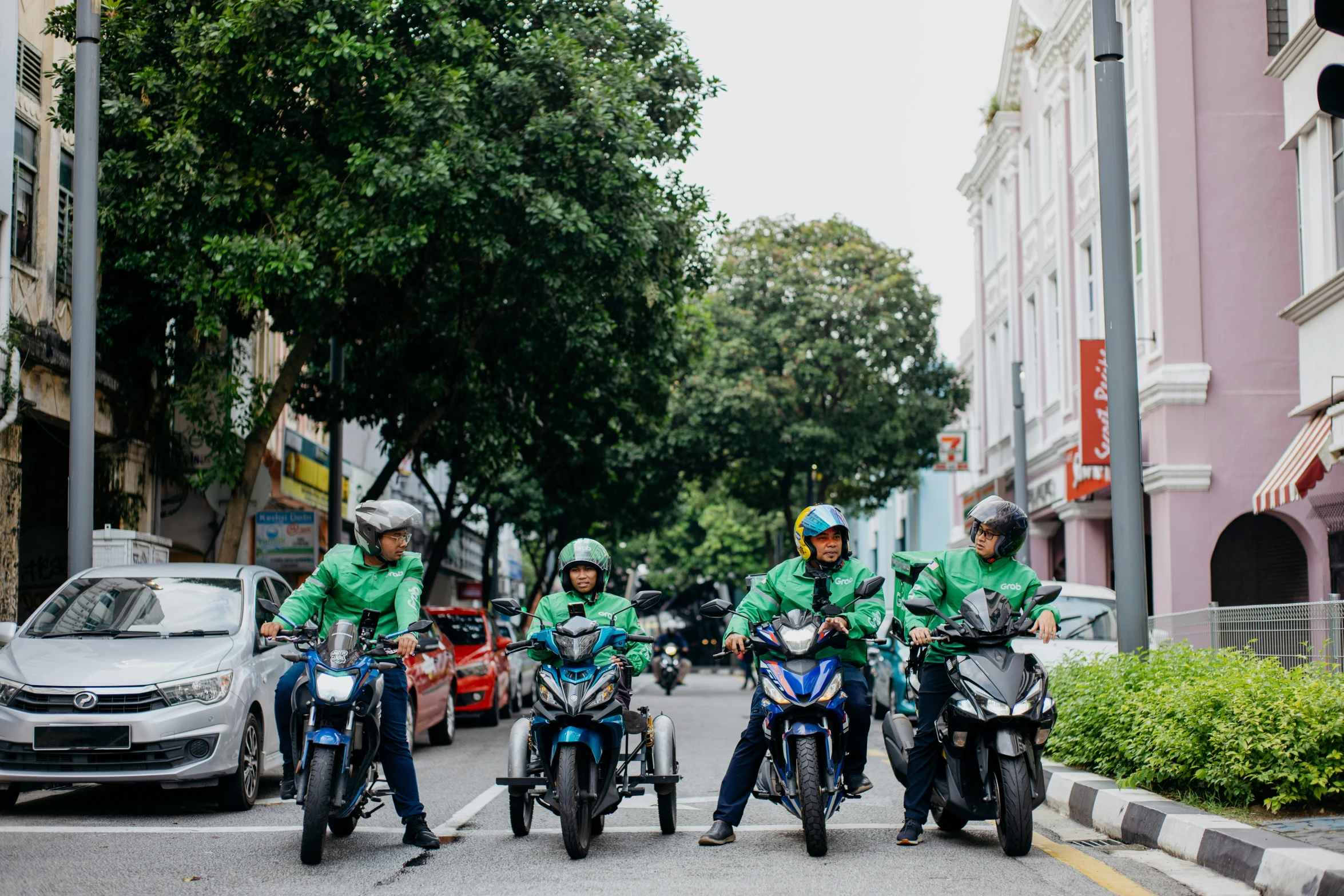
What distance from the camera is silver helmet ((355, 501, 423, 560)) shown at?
7.79 metres

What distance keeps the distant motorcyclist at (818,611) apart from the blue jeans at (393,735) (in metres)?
1.52

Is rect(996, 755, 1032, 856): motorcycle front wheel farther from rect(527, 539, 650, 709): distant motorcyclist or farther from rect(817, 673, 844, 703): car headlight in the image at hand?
rect(527, 539, 650, 709): distant motorcyclist

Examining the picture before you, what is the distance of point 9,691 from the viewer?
30.7ft

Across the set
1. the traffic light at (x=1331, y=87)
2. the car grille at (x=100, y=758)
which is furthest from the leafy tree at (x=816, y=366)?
the traffic light at (x=1331, y=87)

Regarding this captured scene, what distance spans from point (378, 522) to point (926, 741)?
2.95 m

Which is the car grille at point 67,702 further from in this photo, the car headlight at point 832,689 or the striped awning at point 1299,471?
the striped awning at point 1299,471

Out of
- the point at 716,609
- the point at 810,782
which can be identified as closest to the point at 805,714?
the point at 810,782

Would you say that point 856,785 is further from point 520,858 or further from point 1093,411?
point 1093,411

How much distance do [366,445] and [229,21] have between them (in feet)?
81.1

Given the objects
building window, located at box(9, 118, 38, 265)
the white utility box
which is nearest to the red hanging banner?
the white utility box

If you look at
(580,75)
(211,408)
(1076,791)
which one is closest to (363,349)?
(211,408)

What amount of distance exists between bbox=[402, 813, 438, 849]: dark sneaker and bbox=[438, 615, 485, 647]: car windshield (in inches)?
471

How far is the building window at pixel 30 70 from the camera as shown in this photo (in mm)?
17719

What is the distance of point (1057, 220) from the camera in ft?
90.0
